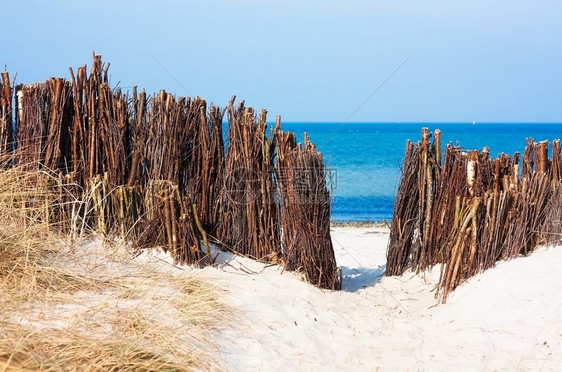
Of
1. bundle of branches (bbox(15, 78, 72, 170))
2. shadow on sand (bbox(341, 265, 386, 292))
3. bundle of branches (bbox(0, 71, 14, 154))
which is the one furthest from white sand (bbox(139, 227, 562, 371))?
bundle of branches (bbox(0, 71, 14, 154))

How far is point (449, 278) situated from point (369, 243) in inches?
161

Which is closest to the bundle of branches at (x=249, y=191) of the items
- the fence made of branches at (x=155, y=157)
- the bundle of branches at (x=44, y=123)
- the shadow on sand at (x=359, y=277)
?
the fence made of branches at (x=155, y=157)

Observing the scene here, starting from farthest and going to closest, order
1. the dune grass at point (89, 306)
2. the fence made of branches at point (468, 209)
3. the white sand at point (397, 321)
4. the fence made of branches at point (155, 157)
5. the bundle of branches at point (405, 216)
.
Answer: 1. the bundle of branches at point (405, 216)
2. the fence made of branches at point (155, 157)
3. the fence made of branches at point (468, 209)
4. the white sand at point (397, 321)
5. the dune grass at point (89, 306)

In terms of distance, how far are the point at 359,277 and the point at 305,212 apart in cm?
145

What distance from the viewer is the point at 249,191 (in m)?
6.44

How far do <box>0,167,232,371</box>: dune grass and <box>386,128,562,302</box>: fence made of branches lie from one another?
7.18ft

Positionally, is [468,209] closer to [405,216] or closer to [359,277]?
[405,216]

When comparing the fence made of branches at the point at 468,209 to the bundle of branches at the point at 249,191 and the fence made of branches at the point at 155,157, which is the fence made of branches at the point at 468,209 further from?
the bundle of branches at the point at 249,191

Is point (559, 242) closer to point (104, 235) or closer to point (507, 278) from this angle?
point (507, 278)

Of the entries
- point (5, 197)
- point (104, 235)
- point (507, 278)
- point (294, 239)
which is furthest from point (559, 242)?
point (5, 197)

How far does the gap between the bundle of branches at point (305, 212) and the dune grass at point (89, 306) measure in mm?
1017

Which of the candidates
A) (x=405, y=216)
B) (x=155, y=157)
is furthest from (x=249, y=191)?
(x=405, y=216)

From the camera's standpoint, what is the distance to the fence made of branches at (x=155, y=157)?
6.34m

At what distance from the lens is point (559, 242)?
20.2ft
